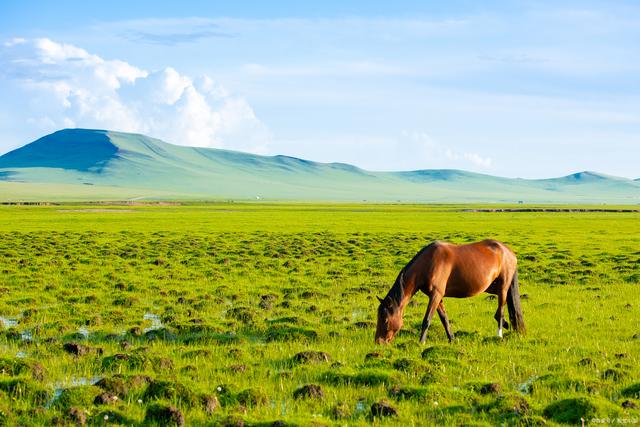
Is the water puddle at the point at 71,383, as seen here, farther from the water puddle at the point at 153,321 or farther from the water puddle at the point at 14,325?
the water puddle at the point at 153,321

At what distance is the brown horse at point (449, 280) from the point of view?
13266 mm

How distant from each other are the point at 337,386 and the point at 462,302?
33.3 ft

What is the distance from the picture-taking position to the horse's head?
13.1m

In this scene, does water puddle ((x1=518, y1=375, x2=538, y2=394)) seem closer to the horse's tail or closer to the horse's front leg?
the horse's front leg

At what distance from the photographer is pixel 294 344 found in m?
13.8

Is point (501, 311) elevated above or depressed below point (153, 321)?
above

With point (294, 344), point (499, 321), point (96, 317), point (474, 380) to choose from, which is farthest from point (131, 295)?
point (474, 380)

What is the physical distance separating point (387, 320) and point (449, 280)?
162 cm

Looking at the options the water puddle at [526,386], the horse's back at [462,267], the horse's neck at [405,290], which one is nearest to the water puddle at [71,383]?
the horse's neck at [405,290]

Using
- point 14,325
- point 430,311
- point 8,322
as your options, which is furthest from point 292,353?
point 8,322

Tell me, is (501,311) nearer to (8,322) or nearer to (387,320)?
(387,320)

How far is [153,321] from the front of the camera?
16766 mm

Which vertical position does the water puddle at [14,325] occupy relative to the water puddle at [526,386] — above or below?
above

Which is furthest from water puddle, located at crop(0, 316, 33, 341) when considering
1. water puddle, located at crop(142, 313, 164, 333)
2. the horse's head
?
the horse's head
